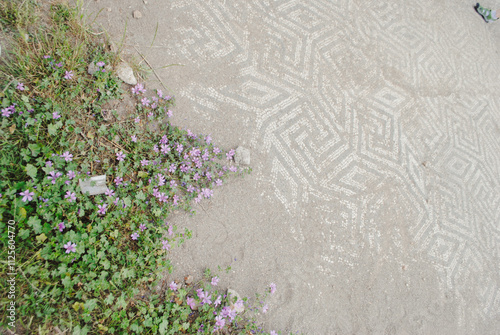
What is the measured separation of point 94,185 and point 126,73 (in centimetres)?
100

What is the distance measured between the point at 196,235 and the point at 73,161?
1012mm

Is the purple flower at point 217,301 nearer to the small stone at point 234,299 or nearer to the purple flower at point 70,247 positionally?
the small stone at point 234,299

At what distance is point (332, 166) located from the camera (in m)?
2.94

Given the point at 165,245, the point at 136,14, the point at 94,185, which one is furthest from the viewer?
the point at 136,14

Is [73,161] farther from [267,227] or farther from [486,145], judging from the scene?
[486,145]

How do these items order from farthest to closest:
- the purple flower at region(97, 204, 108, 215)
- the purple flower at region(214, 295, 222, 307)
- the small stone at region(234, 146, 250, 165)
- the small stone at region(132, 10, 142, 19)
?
the small stone at region(132, 10, 142, 19) → the small stone at region(234, 146, 250, 165) → the purple flower at region(214, 295, 222, 307) → the purple flower at region(97, 204, 108, 215)

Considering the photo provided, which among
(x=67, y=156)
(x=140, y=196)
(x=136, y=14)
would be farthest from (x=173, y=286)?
(x=136, y=14)

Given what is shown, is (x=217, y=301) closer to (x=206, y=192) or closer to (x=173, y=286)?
(x=173, y=286)

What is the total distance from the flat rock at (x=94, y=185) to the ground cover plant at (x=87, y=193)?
0.09 ft

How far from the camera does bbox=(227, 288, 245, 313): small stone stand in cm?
217

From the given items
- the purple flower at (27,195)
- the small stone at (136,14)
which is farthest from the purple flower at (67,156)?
the small stone at (136,14)

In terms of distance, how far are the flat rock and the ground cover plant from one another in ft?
0.09

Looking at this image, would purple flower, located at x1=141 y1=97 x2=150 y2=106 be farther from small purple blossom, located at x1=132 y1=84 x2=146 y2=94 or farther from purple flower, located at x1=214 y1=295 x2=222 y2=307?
purple flower, located at x1=214 y1=295 x2=222 y2=307

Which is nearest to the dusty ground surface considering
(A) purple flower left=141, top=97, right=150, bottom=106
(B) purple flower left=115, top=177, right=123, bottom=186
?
(A) purple flower left=141, top=97, right=150, bottom=106
